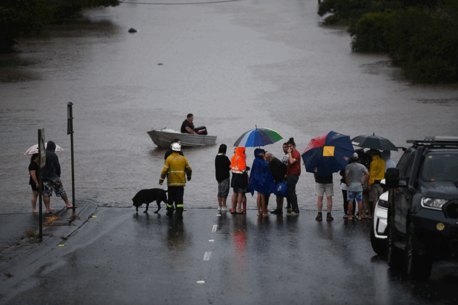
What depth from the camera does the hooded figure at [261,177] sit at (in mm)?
21297

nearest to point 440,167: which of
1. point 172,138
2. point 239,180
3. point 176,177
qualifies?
point 239,180

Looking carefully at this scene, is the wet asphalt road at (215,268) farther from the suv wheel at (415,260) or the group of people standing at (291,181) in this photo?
the group of people standing at (291,181)

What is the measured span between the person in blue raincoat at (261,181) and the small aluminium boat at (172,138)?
12950 mm

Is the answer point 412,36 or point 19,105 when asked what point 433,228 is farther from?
point 412,36

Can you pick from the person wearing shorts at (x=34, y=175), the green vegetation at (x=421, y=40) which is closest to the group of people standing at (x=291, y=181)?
the person wearing shorts at (x=34, y=175)

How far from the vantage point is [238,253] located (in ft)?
54.7

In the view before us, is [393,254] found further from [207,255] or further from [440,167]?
[207,255]

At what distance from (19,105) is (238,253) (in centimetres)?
3296

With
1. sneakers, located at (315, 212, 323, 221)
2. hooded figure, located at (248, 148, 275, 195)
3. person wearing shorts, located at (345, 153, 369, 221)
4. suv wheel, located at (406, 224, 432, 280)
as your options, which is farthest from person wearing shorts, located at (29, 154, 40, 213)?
suv wheel, located at (406, 224, 432, 280)

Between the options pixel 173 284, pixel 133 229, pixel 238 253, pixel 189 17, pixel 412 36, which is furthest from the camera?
pixel 189 17

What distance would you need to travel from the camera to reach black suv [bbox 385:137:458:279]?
13375mm

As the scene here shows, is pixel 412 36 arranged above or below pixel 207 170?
above

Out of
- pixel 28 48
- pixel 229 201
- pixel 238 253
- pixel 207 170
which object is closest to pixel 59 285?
pixel 238 253

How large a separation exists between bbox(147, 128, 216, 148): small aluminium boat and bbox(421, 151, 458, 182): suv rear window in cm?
1982
